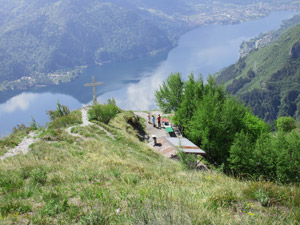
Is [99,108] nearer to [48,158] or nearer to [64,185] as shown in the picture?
[48,158]

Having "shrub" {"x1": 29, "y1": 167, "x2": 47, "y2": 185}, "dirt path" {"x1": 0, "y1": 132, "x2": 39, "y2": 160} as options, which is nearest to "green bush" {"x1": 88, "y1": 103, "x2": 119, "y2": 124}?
"dirt path" {"x1": 0, "y1": 132, "x2": 39, "y2": 160}

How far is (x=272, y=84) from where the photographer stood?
560 ft

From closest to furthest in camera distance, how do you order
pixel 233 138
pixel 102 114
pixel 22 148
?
1. pixel 22 148
2. pixel 233 138
3. pixel 102 114

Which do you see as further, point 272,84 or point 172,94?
point 272,84

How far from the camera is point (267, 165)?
61.4 feet

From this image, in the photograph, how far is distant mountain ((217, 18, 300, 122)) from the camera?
158 metres

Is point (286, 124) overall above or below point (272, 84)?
above

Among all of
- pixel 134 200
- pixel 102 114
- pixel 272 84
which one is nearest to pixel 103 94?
pixel 102 114

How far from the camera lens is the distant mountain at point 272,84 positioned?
158 meters

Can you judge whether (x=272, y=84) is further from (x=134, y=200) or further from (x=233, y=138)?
(x=134, y=200)

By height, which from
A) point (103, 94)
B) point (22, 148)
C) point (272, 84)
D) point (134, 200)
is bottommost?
point (272, 84)

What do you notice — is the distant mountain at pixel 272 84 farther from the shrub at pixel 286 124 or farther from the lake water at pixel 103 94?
the shrub at pixel 286 124

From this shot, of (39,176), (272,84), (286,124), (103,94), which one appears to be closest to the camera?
(39,176)

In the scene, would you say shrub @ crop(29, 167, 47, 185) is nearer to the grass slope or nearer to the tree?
the grass slope
